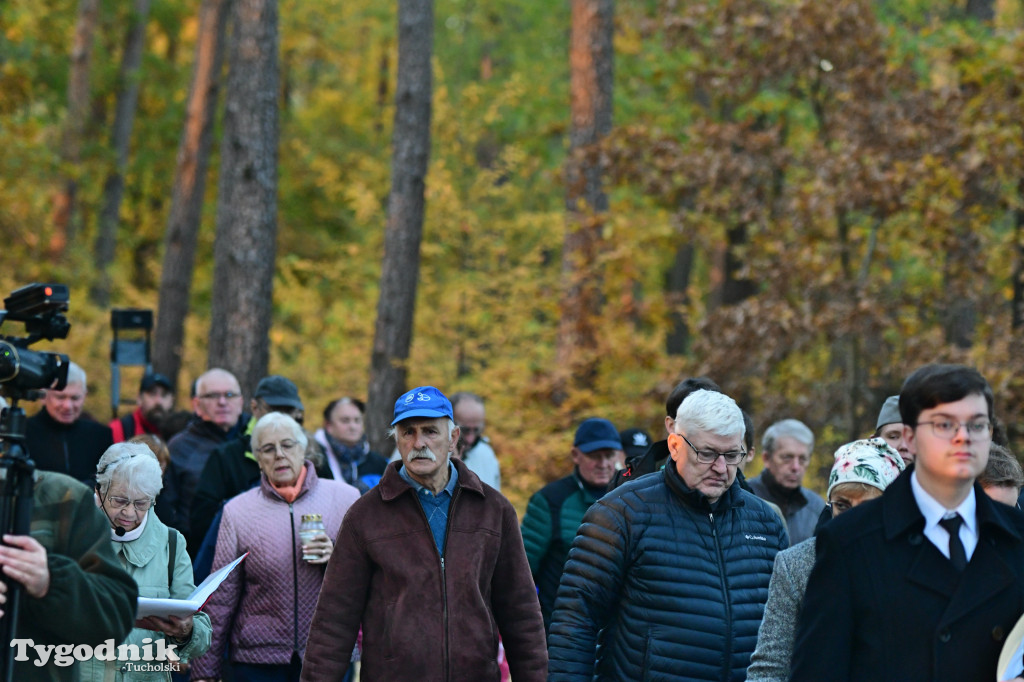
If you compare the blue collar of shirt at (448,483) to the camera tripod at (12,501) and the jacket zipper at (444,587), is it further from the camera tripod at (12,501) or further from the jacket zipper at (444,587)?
the camera tripod at (12,501)

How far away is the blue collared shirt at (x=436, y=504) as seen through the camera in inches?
A: 221

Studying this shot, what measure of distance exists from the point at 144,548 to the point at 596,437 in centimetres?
321

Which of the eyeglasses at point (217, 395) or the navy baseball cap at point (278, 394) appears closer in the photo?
the navy baseball cap at point (278, 394)

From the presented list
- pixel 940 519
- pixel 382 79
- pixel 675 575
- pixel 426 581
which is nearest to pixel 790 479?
pixel 675 575

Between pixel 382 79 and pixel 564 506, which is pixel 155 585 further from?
pixel 382 79

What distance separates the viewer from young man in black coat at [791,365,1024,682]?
137 inches

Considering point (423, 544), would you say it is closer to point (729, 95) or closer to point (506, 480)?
point (506, 480)

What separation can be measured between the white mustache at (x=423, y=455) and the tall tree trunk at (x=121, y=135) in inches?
901

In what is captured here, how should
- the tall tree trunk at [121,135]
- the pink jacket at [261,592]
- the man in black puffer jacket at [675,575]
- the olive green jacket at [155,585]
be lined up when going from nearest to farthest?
1. the man in black puffer jacket at [675,575]
2. the olive green jacket at [155,585]
3. the pink jacket at [261,592]
4. the tall tree trunk at [121,135]

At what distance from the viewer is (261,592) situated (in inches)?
265

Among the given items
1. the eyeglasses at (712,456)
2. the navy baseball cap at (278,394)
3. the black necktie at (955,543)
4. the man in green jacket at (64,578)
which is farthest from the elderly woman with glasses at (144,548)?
the black necktie at (955,543)

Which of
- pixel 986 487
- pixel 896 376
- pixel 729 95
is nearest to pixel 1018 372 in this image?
pixel 896 376

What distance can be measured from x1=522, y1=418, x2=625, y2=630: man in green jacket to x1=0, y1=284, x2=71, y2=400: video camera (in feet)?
13.7

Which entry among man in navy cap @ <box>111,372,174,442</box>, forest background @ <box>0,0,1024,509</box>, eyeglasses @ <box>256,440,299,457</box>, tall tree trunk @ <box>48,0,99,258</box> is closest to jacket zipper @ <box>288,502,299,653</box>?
eyeglasses @ <box>256,440,299,457</box>
